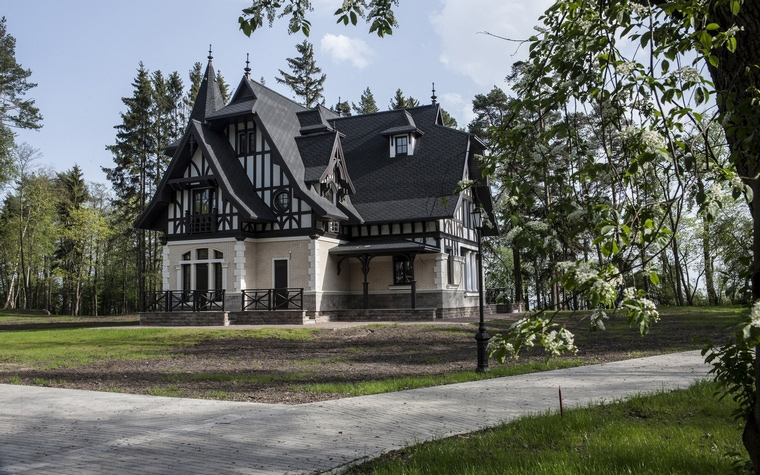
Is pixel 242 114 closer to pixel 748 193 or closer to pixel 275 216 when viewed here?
pixel 275 216

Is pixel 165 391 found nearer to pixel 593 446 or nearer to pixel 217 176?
pixel 593 446

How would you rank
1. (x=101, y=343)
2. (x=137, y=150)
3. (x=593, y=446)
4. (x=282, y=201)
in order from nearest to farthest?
(x=593, y=446) < (x=101, y=343) < (x=282, y=201) < (x=137, y=150)

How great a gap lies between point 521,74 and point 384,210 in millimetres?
26237

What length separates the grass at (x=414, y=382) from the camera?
933cm

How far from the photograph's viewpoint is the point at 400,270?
3003cm

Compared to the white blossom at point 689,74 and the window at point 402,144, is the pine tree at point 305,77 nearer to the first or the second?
the window at point 402,144

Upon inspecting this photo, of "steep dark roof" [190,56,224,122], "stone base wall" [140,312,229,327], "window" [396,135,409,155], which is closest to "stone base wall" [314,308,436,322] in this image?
"stone base wall" [140,312,229,327]

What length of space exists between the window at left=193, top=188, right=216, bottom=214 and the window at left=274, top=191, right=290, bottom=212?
3117mm

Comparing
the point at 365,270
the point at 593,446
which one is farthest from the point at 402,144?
the point at 593,446

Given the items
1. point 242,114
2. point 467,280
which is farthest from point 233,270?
point 467,280

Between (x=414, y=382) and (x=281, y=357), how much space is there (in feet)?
19.7

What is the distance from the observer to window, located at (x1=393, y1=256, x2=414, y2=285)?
98.0 ft

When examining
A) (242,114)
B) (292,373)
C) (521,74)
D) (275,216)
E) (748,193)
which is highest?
(242,114)

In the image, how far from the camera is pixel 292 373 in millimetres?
11898
